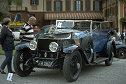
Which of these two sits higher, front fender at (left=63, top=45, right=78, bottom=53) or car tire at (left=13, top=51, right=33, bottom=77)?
front fender at (left=63, top=45, right=78, bottom=53)

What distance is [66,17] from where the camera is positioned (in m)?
43.5

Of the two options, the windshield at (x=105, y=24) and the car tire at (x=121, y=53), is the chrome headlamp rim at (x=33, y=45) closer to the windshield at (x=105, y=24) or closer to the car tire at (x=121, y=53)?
the windshield at (x=105, y=24)

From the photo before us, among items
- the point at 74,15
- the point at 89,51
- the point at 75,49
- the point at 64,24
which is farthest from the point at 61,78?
the point at 74,15

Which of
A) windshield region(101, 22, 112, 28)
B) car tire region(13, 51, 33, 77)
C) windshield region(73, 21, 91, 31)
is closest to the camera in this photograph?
car tire region(13, 51, 33, 77)

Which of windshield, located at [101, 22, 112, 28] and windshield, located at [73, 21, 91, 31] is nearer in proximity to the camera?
windshield, located at [73, 21, 91, 31]

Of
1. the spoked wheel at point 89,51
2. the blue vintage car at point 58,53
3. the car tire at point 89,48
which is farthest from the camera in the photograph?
the spoked wheel at point 89,51

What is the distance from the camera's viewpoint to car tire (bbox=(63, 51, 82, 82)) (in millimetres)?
6129

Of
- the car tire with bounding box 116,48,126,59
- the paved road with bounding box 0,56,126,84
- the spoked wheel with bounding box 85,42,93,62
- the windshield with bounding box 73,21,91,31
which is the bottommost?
the paved road with bounding box 0,56,126,84

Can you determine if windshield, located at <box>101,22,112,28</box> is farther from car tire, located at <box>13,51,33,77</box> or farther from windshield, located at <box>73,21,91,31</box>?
car tire, located at <box>13,51,33,77</box>

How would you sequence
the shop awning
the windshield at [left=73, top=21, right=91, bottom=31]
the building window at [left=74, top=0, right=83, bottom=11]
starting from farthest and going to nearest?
the building window at [left=74, top=0, right=83, bottom=11] → the shop awning → the windshield at [left=73, top=21, right=91, bottom=31]

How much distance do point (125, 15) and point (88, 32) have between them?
29.1 meters

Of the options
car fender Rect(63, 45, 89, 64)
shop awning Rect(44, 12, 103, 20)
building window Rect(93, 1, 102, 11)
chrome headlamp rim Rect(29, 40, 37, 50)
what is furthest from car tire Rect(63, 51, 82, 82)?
building window Rect(93, 1, 102, 11)

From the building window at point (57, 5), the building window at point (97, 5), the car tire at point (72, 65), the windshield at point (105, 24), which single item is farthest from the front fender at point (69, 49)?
the building window at point (97, 5)

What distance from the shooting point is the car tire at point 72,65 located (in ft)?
20.1
